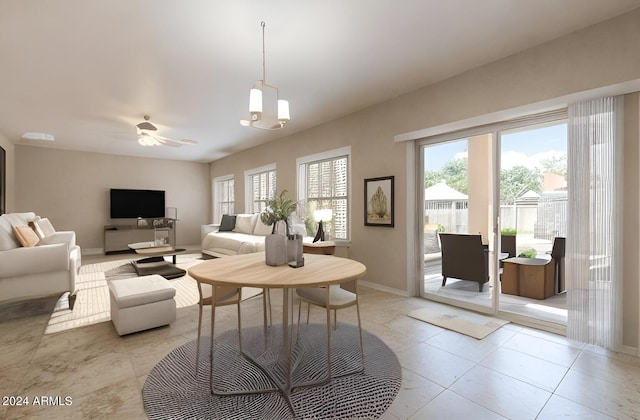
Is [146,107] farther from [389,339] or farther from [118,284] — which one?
[389,339]

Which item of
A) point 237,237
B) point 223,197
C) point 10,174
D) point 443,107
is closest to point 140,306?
point 237,237

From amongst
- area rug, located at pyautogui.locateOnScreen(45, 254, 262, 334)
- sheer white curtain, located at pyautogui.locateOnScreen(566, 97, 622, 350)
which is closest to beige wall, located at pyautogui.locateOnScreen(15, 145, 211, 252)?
area rug, located at pyautogui.locateOnScreen(45, 254, 262, 334)

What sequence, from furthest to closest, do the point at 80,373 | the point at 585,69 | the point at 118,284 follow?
the point at 118,284
the point at 585,69
the point at 80,373

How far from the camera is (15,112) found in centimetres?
440

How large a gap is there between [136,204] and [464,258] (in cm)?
793

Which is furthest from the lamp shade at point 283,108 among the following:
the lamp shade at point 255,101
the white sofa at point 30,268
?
the white sofa at point 30,268

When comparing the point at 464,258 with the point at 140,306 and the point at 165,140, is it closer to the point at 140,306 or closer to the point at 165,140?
the point at 140,306

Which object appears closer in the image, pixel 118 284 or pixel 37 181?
pixel 118 284

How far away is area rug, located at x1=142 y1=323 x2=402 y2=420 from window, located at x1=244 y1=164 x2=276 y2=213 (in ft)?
14.6

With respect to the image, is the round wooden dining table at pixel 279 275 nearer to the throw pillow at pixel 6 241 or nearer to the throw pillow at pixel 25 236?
the throw pillow at pixel 6 241

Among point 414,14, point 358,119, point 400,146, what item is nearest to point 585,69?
point 414,14

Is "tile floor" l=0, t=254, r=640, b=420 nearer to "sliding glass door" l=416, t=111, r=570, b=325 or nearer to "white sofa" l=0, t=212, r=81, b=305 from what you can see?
"white sofa" l=0, t=212, r=81, b=305

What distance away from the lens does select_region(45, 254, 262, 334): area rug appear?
9.60ft

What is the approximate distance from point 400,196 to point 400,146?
0.66m
